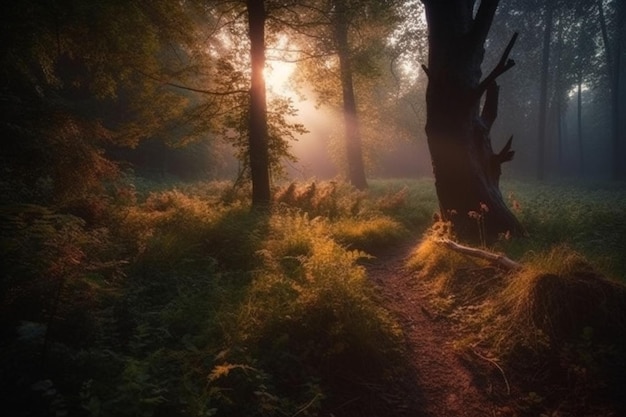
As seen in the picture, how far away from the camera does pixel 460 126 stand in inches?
309

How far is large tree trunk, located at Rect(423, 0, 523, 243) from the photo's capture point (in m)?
7.66

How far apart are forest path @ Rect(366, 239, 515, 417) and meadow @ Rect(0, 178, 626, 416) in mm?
260

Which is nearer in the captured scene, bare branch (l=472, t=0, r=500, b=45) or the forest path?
the forest path

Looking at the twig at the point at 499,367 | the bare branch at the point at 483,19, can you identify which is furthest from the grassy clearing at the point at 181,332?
the bare branch at the point at 483,19

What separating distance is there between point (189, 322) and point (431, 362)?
2.99 metres

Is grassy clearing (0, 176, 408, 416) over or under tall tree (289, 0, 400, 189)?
under

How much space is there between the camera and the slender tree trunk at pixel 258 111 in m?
9.48

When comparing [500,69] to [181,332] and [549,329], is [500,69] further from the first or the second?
[181,332]

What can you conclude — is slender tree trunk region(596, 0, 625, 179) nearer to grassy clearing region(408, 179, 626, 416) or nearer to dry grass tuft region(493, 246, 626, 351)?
grassy clearing region(408, 179, 626, 416)

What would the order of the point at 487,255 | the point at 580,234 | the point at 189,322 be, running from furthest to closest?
the point at 580,234
the point at 487,255
the point at 189,322

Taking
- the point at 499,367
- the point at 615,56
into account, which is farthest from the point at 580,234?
the point at 615,56

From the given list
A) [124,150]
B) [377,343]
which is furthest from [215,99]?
[124,150]

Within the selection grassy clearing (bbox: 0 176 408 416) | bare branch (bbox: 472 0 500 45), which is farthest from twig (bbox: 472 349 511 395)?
bare branch (bbox: 472 0 500 45)

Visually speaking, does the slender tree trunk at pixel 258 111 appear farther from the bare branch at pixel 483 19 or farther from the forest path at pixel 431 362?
the bare branch at pixel 483 19
